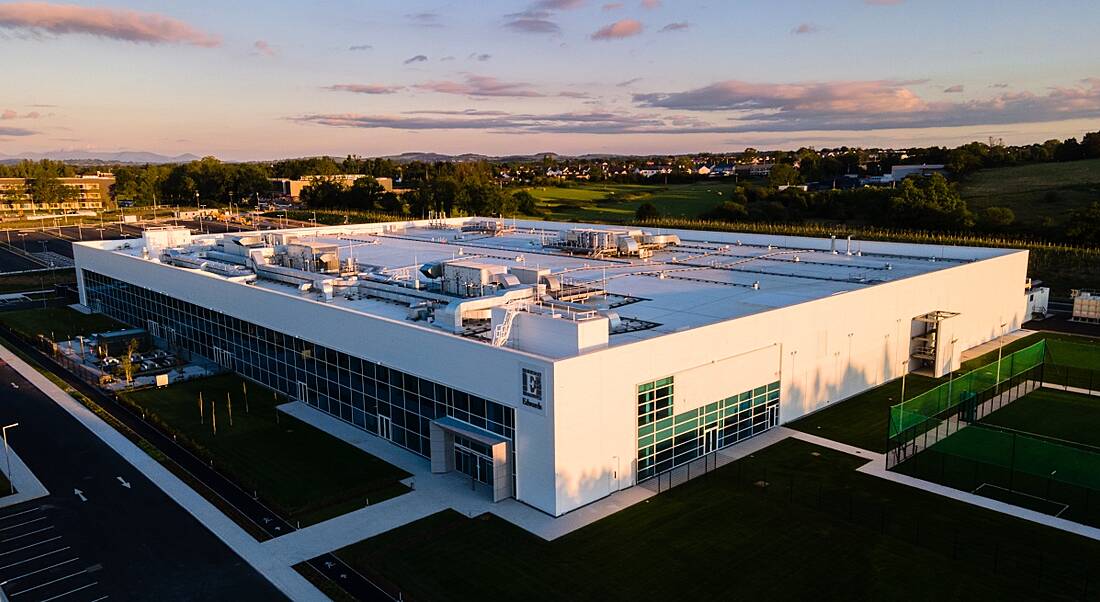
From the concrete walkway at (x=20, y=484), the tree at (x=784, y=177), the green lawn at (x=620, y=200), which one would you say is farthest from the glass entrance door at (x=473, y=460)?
the tree at (x=784, y=177)

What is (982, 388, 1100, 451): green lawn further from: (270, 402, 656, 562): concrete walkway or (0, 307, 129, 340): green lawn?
(0, 307, 129, 340): green lawn

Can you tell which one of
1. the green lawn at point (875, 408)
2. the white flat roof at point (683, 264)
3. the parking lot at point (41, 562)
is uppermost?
the white flat roof at point (683, 264)

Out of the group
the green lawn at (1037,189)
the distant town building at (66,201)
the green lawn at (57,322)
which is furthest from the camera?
the distant town building at (66,201)

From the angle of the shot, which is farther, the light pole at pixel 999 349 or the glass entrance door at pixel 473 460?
the light pole at pixel 999 349

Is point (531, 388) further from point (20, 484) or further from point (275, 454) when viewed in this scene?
point (20, 484)

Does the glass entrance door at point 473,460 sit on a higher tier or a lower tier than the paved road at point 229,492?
higher

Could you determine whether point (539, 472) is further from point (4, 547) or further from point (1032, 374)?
point (1032, 374)

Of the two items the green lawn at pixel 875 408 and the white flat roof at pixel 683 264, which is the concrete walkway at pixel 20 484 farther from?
the green lawn at pixel 875 408
